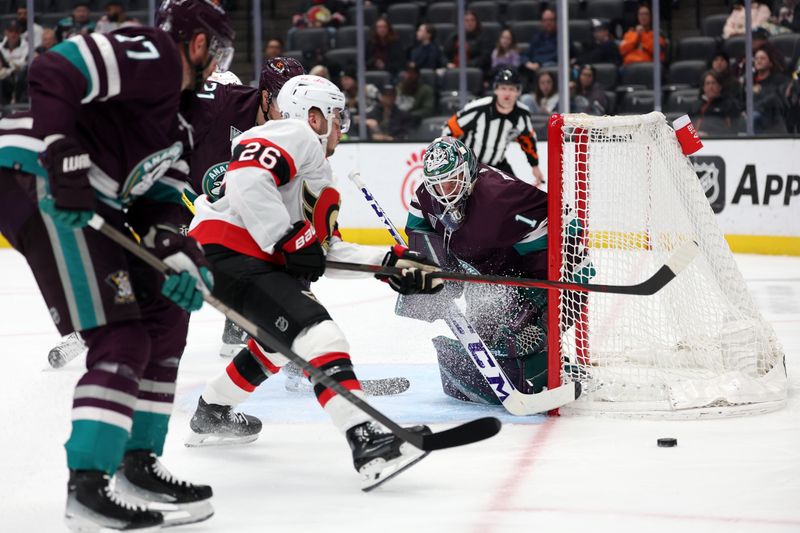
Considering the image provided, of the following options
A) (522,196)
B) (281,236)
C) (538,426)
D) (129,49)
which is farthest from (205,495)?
(522,196)

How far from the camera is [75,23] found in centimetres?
843

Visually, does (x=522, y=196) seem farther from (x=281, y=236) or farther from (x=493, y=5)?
(x=493, y=5)

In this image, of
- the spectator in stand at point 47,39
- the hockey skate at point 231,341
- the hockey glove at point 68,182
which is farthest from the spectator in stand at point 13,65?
the hockey glove at point 68,182

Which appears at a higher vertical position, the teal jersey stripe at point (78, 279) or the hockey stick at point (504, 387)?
the teal jersey stripe at point (78, 279)

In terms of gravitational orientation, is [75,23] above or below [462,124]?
above

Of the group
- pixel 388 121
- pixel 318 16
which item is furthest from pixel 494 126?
pixel 318 16

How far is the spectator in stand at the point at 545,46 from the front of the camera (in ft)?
25.6

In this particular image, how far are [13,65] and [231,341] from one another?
479 centimetres

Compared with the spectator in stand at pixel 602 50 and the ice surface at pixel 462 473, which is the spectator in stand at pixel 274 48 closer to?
the spectator in stand at pixel 602 50

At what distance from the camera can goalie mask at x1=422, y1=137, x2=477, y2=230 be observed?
128 inches

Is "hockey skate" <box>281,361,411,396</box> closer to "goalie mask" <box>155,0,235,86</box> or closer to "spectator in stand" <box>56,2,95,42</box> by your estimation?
"goalie mask" <box>155,0,235,86</box>

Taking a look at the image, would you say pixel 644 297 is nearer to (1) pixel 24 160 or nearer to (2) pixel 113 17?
(1) pixel 24 160

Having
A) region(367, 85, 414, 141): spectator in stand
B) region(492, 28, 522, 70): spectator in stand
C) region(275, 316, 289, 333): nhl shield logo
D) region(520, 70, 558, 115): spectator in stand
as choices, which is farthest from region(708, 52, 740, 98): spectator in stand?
region(275, 316, 289, 333): nhl shield logo

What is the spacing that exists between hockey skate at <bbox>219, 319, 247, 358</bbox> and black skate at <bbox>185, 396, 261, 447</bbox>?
1.22 metres
